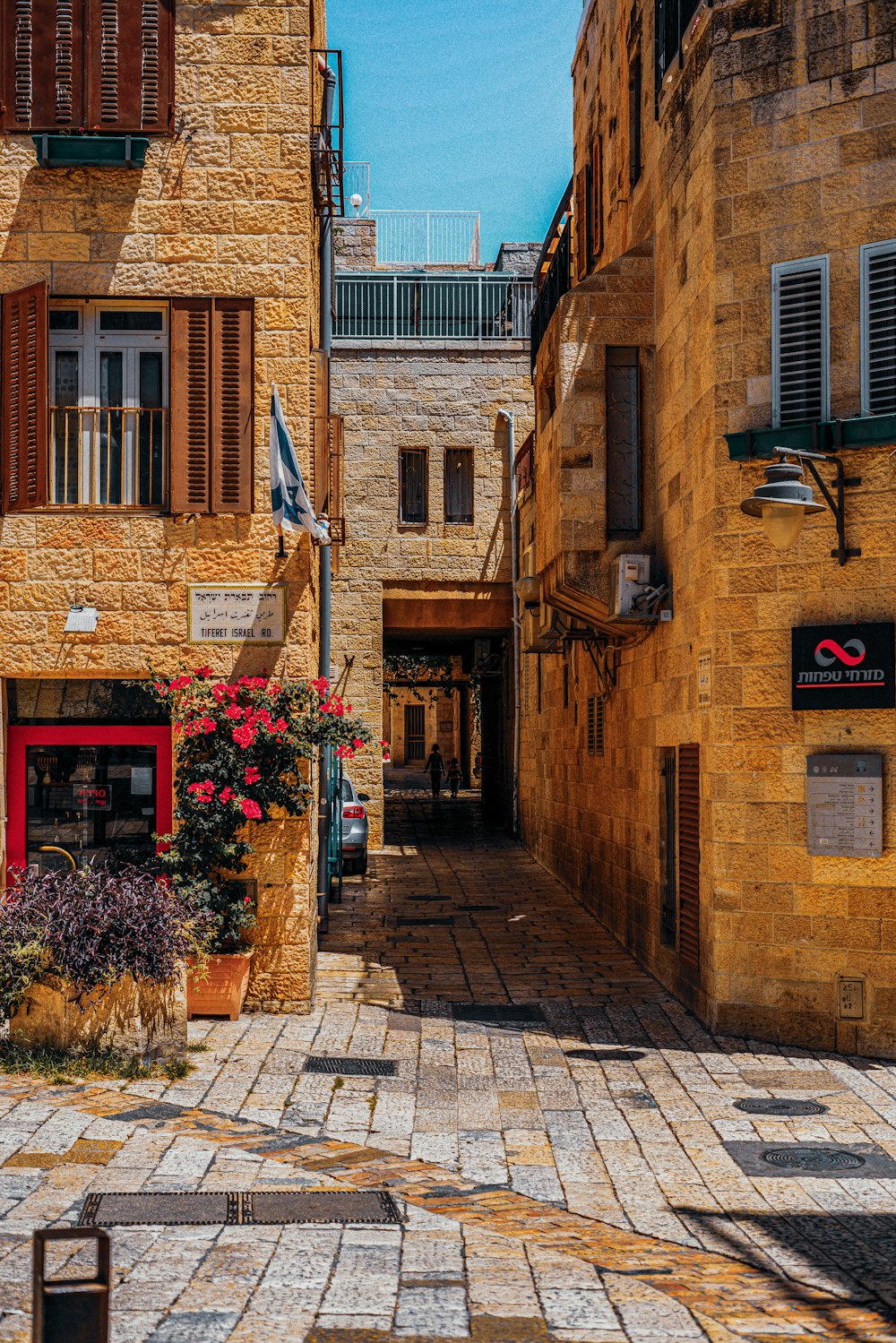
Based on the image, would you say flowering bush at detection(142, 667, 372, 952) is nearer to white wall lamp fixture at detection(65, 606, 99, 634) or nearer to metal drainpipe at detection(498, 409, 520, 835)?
white wall lamp fixture at detection(65, 606, 99, 634)

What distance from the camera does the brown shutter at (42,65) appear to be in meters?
11.5

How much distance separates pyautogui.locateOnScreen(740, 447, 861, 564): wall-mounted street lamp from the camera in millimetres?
9383

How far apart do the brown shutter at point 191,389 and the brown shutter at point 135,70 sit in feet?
4.83

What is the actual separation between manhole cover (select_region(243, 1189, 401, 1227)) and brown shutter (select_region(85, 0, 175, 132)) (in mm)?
8172

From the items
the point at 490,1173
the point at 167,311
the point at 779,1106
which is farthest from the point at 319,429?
the point at 490,1173

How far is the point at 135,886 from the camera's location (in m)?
9.95

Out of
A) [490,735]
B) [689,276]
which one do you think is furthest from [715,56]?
[490,735]

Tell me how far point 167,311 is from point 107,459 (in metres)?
1.24

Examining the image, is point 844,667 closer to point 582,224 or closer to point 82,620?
point 82,620

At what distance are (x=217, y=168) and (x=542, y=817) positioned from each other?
13760 millimetres

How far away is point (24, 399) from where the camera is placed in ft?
37.6

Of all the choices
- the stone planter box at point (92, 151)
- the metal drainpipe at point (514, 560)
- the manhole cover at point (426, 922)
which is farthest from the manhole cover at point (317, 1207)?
the metal drainpipe at point (514, 560)

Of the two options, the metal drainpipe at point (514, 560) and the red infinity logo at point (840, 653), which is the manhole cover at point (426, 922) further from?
the metal drainpipe at point (514, 560)

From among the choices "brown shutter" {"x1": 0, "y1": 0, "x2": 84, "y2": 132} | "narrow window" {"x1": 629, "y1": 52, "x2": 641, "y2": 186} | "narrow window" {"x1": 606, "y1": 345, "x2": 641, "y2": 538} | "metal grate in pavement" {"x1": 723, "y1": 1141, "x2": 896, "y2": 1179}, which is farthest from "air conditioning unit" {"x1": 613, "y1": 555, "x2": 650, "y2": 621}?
"brown shutter" {"x1": 0, "y1": 0, "x2": 84, "y2": 132}
